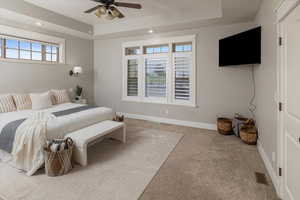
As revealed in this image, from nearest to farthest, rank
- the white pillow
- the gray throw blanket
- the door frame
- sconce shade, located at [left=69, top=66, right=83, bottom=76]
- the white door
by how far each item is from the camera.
Answer: the white door
the door frame
the gray throw blanket
the white pillow
sconce shade, located at [left=69, top=66, right=83, bottom=76]

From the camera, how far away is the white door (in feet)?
4.81

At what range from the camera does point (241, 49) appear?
11.1 ft

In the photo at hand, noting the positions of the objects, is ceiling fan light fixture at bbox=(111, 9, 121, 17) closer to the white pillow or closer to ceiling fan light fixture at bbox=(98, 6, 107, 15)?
ceiling fan light fixture at bbox=(98, 6, 107, 15)

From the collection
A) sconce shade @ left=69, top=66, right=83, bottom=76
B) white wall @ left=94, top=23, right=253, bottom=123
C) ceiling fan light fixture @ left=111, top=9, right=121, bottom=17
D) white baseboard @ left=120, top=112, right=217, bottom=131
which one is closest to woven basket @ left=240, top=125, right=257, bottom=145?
white wall @ left=94, top=23, right=253, bottom=123

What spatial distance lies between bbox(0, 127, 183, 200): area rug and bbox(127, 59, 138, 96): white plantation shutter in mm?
2677

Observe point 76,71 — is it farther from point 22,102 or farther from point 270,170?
point 270,170

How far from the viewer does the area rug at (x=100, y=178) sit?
1.86 metres

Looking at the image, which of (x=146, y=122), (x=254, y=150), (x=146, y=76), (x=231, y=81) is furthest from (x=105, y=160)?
(x=231, y=81)

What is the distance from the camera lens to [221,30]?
160 inches

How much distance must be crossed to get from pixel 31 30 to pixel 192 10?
4.33 metres

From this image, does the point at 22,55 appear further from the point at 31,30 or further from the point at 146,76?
the point at 146,76

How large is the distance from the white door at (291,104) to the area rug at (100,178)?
159cm

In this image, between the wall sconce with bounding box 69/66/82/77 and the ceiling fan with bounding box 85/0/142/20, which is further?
the wall sconce with bounding box 69/66/82/77

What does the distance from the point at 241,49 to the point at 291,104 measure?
7.24 ft
